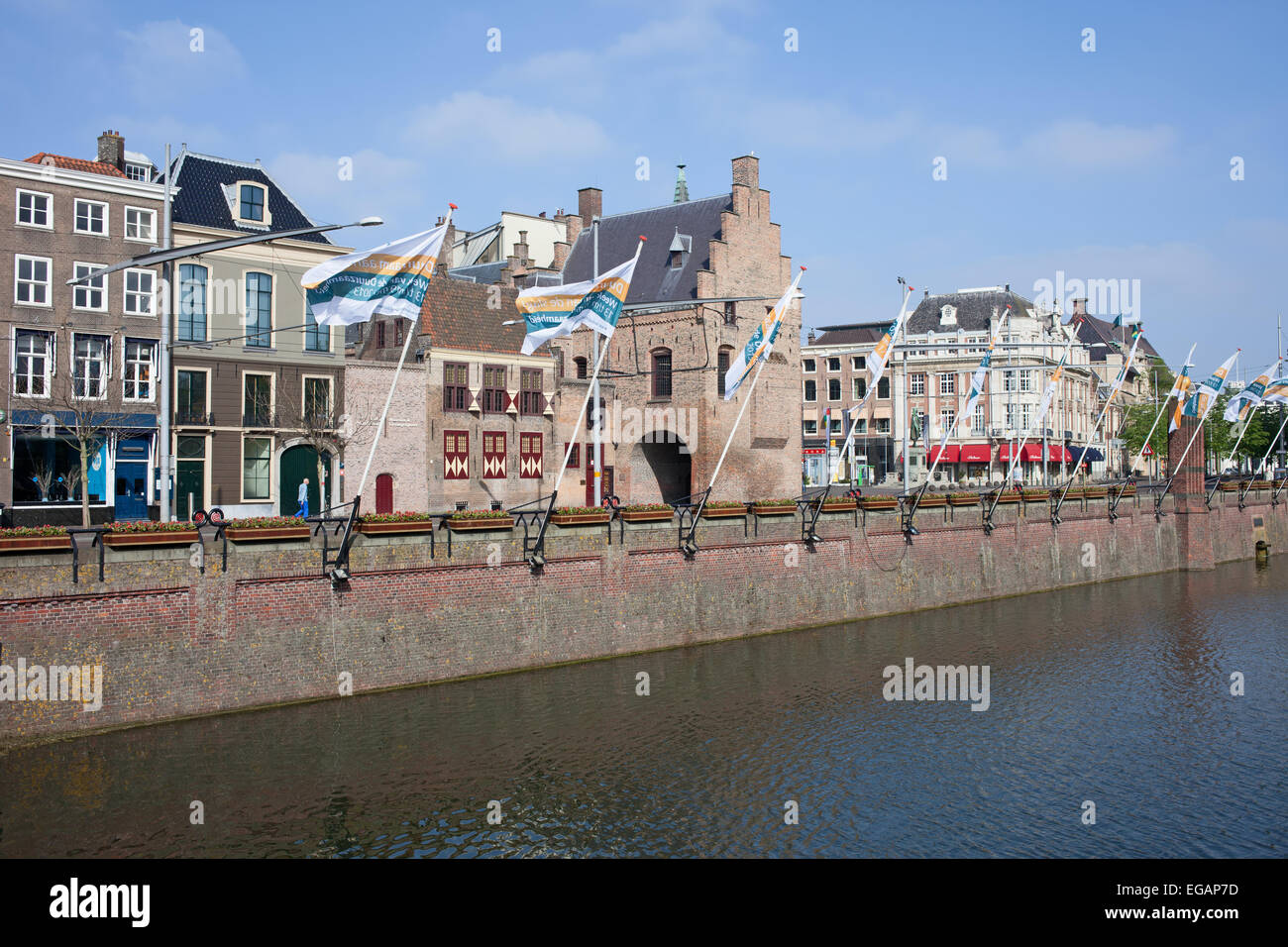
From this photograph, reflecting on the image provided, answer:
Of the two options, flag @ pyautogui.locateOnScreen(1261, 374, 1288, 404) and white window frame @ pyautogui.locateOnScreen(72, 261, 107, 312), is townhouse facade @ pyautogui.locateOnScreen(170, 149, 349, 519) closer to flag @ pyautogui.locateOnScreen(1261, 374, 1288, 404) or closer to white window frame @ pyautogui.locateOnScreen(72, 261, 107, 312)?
white window frame @ pyautogui.locateOnScreen(72, 261, 107, 312)

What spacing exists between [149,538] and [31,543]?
1997 millimetres

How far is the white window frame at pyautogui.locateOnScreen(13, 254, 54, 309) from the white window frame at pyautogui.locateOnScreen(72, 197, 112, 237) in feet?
4.51

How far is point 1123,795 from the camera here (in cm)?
1838

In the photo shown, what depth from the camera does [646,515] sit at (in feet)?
93.8

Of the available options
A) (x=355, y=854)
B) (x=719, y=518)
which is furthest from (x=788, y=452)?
(x=355, y=854)

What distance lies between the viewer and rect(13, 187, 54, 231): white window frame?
31.3 m

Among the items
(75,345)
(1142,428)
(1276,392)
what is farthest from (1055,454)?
(75,345)

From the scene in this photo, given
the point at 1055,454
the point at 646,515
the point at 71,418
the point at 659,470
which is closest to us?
the point at 646,515

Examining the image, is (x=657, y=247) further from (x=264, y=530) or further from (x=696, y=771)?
(x=696, y=771)

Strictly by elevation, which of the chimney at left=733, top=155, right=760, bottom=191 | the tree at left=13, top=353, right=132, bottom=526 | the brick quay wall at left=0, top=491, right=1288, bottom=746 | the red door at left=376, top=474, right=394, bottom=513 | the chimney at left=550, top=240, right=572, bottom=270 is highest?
the chimney at left=733, top=155, right=760, bottom=191

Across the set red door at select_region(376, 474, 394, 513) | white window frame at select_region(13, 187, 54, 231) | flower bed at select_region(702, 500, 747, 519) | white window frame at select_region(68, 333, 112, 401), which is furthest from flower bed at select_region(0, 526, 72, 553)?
red door at select_region(376, 474, 394, 513)

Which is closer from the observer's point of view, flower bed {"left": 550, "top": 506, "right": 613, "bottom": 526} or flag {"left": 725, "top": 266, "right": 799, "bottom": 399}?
flower bed {"left": 550, "top": 506, "right": 613, "bottom": 526}

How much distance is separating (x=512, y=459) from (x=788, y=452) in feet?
47.6
